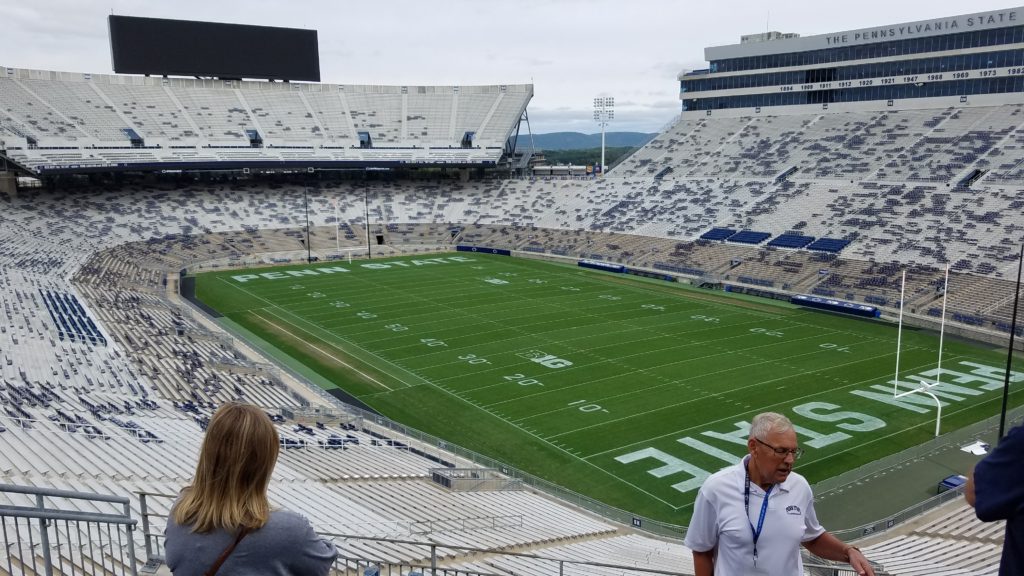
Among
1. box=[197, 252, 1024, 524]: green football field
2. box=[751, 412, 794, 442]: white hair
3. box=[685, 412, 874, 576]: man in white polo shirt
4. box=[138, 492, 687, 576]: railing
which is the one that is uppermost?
box=[751, 412, 794, 442]: white hair

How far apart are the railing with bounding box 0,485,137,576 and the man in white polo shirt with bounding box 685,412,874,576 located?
10.7ft

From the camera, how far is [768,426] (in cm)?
369

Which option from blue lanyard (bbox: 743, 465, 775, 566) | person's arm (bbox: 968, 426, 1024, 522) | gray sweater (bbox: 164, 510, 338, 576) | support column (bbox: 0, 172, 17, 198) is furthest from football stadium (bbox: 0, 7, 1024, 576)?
person's arm (bbox: 968, 426, 1024, 522)

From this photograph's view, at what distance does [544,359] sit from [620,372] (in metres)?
3.43

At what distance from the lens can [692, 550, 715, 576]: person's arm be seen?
3877mm

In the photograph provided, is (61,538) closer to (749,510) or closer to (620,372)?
(749,510)

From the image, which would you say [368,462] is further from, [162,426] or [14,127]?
[14,127]

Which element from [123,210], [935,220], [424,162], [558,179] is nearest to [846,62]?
[935,220]

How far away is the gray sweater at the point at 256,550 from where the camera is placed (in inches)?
110

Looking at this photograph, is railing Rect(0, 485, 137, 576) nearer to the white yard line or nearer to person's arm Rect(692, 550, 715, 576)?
person's arm Rect(692, 550, 715, 576)

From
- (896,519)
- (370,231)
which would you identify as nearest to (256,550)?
(896,519)

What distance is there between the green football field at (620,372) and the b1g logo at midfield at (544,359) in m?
0.12

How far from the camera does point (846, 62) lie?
63938mm

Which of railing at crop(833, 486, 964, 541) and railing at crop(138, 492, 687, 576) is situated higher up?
railing at crop(138, 492, 687, 576)
